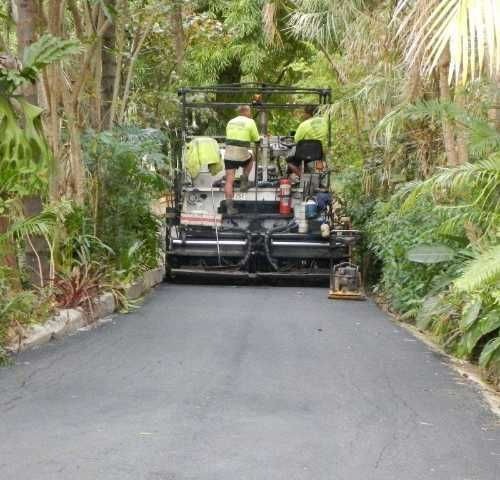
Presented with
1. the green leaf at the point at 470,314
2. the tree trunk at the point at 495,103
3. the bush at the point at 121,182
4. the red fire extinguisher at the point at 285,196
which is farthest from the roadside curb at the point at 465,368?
the red fire extinguisher at the point at 285,196

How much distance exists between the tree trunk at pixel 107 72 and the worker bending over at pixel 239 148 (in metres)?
2.20

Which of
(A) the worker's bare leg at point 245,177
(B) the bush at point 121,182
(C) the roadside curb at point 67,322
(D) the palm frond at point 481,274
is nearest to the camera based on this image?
(D) the palm frond at point 481,274

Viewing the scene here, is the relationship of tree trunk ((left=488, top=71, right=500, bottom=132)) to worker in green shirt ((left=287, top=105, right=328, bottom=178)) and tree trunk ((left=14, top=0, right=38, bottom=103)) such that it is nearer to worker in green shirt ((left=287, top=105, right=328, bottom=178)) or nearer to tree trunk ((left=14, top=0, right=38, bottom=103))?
tree trunk ((left=14, top=0, right=38, bottom=103))

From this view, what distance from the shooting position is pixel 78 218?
41.7ft

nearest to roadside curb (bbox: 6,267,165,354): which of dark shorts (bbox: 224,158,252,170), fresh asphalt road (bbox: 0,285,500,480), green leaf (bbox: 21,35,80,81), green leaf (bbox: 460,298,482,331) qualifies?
fresh asphalt road (bbox: 0,285,500,480)

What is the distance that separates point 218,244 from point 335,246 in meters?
2.05

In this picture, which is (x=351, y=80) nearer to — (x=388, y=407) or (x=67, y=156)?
(x=67, y=156)

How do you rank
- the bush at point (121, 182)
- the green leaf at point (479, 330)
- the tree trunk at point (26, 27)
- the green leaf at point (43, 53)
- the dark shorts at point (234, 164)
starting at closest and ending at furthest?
the green leaf at point (43, 53) < the green leaf at point (479, 330) < the tree trunk at point (26, 27) < the bush at point (121, 182) < the dark shorts at point (234, 164)

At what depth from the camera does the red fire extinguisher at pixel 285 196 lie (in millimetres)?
18031

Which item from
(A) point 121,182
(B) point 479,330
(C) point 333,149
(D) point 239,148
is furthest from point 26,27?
(C) point 333,149

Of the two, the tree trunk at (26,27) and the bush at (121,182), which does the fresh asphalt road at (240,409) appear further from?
the bush at (121,182)

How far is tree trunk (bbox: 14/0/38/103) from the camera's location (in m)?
11.4

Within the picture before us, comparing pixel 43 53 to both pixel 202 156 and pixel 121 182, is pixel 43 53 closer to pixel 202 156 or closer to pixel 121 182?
pixel 121 182

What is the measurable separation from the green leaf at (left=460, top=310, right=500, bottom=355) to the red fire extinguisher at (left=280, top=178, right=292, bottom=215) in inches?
336
